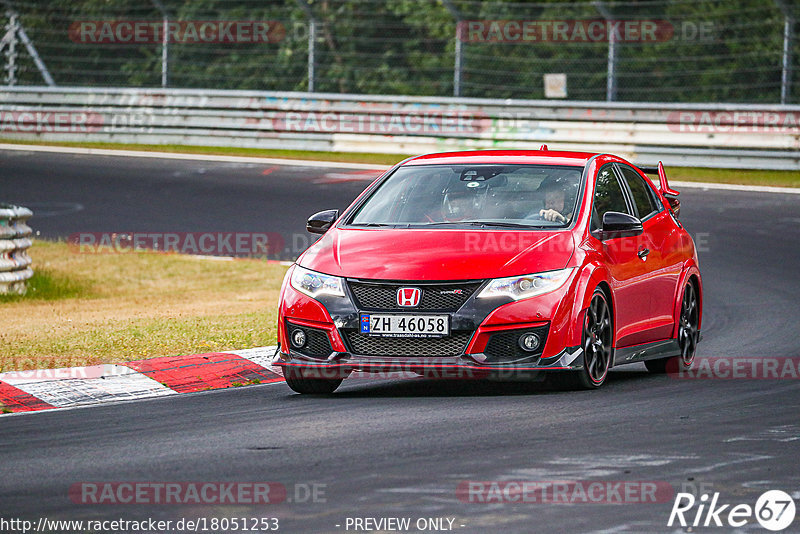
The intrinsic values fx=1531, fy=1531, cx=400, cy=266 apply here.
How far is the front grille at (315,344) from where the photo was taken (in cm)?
906

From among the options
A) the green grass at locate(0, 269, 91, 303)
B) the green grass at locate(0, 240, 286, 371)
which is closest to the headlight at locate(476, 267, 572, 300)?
the green grass at locate(0, 240, 286, 371)

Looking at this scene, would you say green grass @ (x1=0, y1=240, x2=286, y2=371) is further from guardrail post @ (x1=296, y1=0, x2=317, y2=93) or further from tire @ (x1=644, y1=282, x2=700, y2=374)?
guardrail post @ (x1=296, y1=0, x2=317, y2=93)

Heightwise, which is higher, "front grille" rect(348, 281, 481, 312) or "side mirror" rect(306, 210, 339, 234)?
"side mirror" rect(306, 210, 339, 234)

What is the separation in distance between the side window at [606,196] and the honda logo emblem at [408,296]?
4.86 feet

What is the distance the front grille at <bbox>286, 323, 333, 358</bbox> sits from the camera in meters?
9.06

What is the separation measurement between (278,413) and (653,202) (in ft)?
11.9

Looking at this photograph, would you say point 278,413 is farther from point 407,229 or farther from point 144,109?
point 144,109

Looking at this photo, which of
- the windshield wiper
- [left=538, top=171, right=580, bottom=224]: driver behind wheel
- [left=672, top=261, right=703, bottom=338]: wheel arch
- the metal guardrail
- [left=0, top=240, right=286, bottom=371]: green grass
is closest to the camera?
the windshield wiper

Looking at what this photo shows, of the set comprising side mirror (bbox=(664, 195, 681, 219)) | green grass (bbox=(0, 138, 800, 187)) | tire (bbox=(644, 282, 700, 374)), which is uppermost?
side mirror (bbox=(664, 195, 681, 219))

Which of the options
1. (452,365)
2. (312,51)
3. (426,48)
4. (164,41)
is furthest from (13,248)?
(426,48)

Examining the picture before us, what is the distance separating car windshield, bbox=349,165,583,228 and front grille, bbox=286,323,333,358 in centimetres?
100

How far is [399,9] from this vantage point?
30.9m

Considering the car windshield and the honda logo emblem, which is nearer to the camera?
the honda logo emblem

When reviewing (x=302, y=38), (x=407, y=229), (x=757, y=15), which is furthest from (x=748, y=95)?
(x=407, y=229)
